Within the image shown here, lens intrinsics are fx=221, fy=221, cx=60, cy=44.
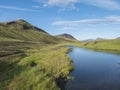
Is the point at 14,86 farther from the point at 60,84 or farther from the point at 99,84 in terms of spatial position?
the point at 99,84

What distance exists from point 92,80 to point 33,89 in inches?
698

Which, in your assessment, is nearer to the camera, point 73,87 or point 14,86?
point 14,86

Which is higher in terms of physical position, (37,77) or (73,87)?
(37,77)

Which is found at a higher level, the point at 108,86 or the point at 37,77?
the point at 37,77

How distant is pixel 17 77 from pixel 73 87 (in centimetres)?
972

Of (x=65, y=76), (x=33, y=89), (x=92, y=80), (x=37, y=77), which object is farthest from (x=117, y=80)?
(x=33, y=89)

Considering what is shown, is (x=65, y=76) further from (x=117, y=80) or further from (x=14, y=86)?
(x=14, y=86)

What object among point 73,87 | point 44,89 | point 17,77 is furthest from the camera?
point 73,87

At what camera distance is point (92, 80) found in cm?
4384

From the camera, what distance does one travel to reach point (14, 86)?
29.6m

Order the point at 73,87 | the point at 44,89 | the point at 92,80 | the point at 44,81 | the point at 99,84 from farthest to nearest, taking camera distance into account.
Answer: the point at 92,80 < the point at 99,84 < the point at 73,87 < the point at 44,81 < the point at 44,89

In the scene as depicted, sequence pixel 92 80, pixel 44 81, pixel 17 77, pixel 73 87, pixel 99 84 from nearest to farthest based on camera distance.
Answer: pixel 44 81, pixel 17 77, pixel 73 87, pixel 99 84, pixel 92 80

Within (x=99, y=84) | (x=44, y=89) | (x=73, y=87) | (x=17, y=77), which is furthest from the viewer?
(x=99, y=84)

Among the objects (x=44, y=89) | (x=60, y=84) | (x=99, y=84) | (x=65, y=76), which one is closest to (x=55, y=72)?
(x=65, y=76)
